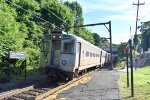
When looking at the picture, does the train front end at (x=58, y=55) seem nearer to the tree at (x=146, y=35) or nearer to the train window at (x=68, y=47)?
the train window at (x=68, y=47)

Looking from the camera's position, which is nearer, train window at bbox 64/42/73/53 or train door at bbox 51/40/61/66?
train window at bbox 64/42/73/53

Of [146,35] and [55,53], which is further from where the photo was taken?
[146,35]

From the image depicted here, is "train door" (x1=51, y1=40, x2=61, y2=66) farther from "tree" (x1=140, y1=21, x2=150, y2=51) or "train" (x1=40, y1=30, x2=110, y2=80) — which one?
"tree" (x1=140, y1=21, x2=150, y2=51)

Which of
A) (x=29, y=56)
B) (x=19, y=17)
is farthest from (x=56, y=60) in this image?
(x=19, y=17)

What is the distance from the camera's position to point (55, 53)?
70.8ft

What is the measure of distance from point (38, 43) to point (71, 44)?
18.9 meters

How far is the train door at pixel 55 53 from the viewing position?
2144 centimetres

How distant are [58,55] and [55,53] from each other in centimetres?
26

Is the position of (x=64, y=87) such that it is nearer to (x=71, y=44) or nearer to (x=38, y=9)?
(x=71, y=44)

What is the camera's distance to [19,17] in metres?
38.1

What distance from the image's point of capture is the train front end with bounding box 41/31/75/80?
69.1ft

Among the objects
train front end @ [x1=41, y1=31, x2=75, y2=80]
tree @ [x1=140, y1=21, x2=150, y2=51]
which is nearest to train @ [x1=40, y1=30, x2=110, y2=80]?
train front end @ [x1=41, y1=31, x2=75, y2=80]

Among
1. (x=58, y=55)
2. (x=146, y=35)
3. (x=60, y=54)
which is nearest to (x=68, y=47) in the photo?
(x=60, y=54)

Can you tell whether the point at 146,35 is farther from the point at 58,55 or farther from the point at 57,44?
the point at 58,55
